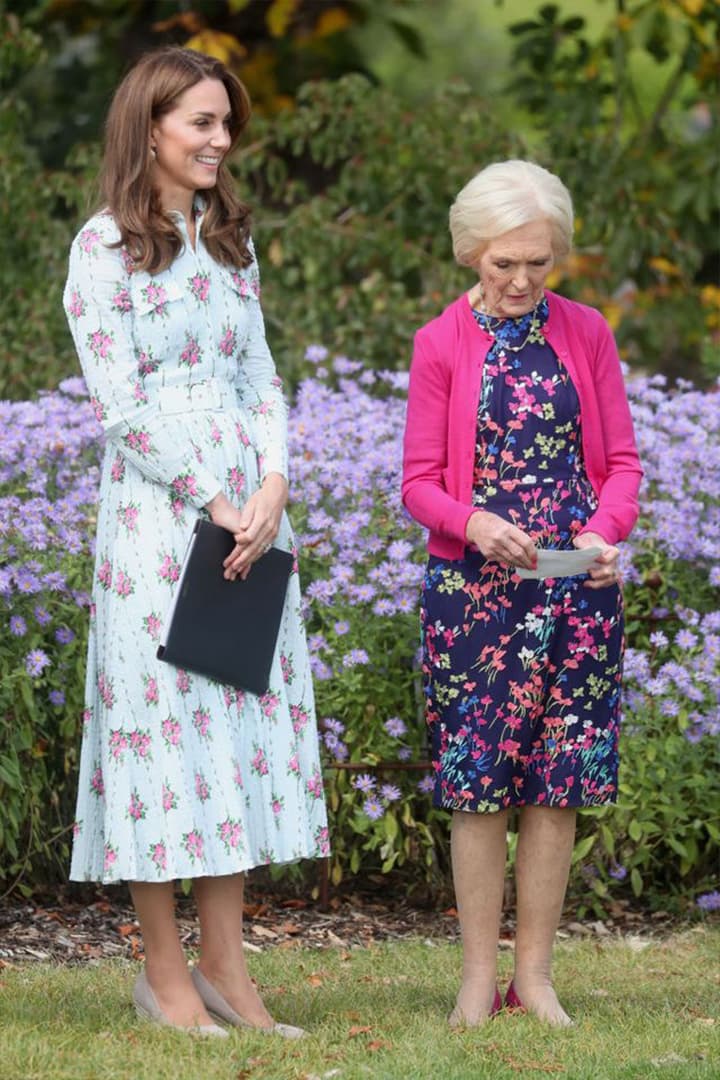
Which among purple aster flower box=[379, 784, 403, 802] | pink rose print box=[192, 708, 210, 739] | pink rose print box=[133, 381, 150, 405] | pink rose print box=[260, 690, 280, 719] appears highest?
pink rose print box=[133, 381, 150, 405]

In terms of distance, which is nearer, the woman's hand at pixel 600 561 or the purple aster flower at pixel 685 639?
the woman's hand at pixel 600 561

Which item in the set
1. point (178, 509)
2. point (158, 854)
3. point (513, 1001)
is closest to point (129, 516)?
point (178, 509)

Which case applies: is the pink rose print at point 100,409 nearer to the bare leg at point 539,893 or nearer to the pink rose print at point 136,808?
the pink rose print at point 136,808

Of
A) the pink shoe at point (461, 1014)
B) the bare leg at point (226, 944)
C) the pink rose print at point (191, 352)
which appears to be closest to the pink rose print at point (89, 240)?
the pink rose print at point (191, 352)

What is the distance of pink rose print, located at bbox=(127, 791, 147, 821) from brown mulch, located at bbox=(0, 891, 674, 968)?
105 centimetres

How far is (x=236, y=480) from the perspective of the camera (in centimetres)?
354

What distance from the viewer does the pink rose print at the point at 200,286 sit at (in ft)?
11.6

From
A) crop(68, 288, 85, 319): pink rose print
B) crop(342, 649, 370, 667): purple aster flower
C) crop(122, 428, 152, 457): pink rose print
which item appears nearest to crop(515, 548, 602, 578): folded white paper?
crop(122, 428, 152, 457): pink rose print

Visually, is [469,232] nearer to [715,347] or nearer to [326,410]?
[326,410]

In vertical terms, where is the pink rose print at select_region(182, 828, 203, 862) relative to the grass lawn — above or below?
above

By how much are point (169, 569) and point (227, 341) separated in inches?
18.9

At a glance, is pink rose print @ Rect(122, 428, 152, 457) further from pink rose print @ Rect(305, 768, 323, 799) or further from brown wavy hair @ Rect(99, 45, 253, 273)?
pink rose print @ Rect(305, 768, 323, 799)

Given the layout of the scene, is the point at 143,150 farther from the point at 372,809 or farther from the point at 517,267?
the point at 372,809

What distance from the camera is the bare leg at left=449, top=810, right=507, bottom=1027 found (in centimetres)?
369
